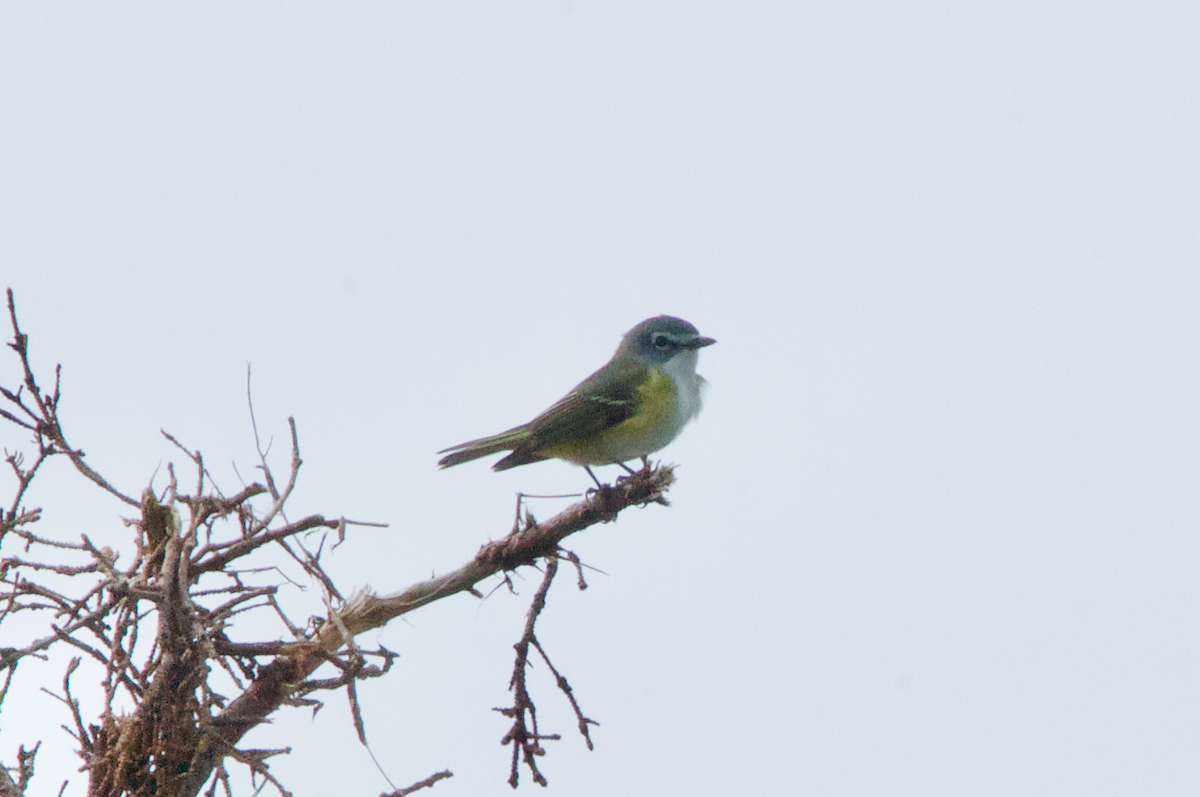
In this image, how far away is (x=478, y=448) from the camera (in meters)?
8.53

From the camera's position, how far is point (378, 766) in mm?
4305

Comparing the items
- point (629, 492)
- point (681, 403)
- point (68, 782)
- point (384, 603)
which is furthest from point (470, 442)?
point (68, 782)

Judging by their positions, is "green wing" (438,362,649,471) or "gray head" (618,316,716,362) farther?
"gray head" (618,316,716,362)

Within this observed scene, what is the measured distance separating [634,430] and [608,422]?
0.24 meters

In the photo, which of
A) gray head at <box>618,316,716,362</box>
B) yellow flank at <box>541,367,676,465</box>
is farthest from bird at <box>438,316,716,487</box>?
gray head at <box>618,316,716,362</box>

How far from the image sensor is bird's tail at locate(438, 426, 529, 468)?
8523 millimetres

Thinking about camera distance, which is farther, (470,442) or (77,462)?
(470,442)

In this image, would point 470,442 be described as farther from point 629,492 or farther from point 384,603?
point 384,603

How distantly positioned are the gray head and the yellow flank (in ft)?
3.15

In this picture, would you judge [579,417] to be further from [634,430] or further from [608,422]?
[634,430]

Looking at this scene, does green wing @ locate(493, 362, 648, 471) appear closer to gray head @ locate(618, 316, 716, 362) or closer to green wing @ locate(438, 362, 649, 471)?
green wing @ locate(438, 362, 649, 471)

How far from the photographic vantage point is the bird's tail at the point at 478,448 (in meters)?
8.52

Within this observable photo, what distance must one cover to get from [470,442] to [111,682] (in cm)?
442

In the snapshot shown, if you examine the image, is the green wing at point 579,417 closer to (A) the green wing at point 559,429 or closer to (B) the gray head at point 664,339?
(A) the green wing at point 559,429
